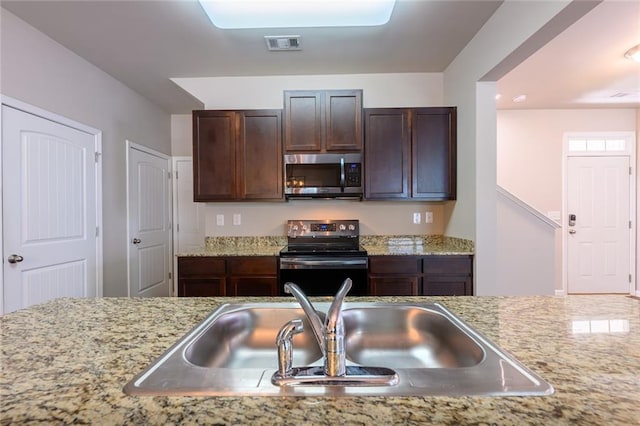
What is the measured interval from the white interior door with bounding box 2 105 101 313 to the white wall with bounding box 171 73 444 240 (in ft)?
3.58

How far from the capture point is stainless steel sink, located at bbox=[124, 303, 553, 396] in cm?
60

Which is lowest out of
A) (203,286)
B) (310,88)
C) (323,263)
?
(203,286)

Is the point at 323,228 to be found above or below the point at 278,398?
above

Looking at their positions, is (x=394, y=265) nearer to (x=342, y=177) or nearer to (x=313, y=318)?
(x=342, y=177)

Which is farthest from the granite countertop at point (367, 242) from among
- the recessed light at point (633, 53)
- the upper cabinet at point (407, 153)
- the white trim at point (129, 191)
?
the recessed light at point (633, 53)

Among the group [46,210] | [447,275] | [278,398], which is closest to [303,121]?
[447,275]

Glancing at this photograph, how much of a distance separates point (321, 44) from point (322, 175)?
3.64 ft

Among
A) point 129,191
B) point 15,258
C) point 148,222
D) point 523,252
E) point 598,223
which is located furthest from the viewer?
point 598,223

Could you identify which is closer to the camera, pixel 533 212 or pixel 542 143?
pixel 533 212

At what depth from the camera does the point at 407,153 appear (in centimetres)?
306

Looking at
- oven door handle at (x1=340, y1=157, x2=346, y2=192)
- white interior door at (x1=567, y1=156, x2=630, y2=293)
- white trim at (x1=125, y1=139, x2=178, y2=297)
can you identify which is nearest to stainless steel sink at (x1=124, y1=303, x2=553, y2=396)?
oven door handle at (x1=340, y1=157, x2=346, y2=192)

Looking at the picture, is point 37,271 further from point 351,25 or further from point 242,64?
point 351,25

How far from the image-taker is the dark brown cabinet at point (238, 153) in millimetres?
3098

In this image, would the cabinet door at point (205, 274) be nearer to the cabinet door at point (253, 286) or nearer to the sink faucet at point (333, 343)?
the cabinet door at point (253, 286)
